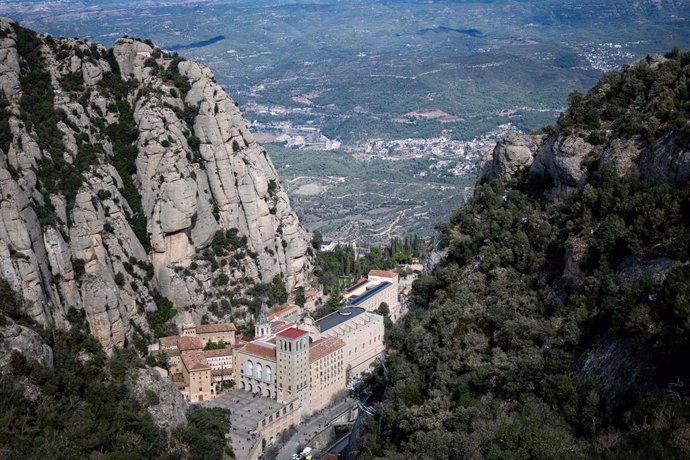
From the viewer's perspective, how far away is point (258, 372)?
144ft

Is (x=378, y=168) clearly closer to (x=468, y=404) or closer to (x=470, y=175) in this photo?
(x=470, y=175)

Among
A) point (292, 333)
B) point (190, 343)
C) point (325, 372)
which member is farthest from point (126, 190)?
point (325, 372)

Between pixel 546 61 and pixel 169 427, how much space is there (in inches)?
6846

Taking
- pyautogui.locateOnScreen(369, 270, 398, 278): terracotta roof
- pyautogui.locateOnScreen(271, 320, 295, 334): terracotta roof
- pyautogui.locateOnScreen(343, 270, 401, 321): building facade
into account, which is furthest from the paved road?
pyautogui.locateOnScreen(369, 270, 398, 278): terracotta roof

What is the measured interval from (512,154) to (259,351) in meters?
16.8

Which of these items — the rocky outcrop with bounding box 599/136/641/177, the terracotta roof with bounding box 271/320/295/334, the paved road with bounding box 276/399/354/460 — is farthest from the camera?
the terracotta roof with bounding box 271/320/295/334

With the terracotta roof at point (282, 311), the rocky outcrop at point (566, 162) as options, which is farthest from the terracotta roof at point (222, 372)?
the rocky outcrop at point (566, 162)

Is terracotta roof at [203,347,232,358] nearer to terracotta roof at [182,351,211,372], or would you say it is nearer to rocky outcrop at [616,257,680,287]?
terracotta roof at [182,351,211,372]

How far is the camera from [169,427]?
32.2 metres

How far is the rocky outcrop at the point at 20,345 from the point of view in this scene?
28.6 meters

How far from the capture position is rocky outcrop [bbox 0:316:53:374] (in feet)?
93.8

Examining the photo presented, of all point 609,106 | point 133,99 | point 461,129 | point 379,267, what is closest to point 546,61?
point 461,129

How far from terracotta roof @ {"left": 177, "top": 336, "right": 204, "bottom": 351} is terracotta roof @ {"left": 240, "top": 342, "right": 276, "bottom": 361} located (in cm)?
267

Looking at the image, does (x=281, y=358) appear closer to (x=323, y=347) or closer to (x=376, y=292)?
(x=323, y=347)
